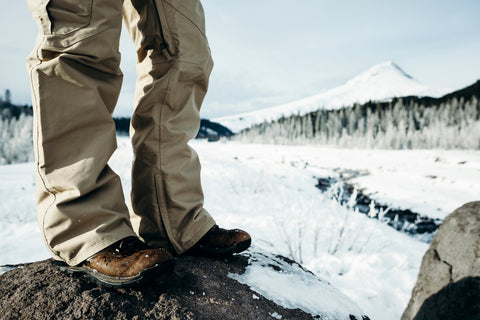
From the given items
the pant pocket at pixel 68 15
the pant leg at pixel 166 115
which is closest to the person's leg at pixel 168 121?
the pant leg at pixel 166 115

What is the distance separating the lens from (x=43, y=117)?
0.92 metres

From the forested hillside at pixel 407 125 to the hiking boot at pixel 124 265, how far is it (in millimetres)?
22069

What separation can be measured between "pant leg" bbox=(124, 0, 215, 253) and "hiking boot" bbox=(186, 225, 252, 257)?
0.19 feet

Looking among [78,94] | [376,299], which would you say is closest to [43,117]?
[78,94]

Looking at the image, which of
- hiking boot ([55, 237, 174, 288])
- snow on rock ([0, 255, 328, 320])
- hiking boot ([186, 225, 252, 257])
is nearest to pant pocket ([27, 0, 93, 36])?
hiking boot ([55, 237, 174, 288])

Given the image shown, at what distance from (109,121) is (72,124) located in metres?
0.13

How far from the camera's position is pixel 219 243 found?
1353 mm

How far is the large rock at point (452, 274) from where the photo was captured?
1.41 meters

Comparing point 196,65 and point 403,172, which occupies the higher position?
point 196,65

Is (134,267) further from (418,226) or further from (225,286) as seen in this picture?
(418,226)

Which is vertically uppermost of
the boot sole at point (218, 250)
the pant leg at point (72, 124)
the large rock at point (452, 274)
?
the pant leg at point (72, 124)

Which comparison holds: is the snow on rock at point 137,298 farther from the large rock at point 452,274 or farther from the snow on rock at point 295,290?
the large rock at point 452,274

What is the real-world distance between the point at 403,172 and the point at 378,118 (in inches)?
1027

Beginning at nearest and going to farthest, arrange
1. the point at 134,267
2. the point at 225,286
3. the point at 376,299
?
the point at 134,267 < the point at 225,286 < the point at 376,299
